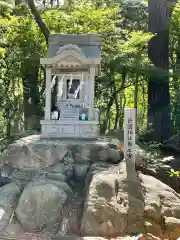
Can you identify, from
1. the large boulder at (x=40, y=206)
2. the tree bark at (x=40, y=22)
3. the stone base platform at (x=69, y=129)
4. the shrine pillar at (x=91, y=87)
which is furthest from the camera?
the tree bark at (x=40, y=22)

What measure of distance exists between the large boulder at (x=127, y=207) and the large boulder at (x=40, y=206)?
2.02 feet

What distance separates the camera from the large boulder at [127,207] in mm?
5445

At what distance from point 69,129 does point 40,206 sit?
11.2 feet

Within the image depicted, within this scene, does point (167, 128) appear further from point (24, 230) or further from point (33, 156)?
point (24, 230)

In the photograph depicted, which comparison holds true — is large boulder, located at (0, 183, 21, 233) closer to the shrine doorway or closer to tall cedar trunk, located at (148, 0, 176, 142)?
the shrine doorway

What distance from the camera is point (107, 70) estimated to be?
15141mm

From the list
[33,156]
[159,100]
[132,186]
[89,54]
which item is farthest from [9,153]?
[159,100]

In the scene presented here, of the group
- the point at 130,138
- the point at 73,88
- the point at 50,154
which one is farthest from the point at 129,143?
the point at 73,88

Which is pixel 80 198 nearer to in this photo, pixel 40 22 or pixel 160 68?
pixel 160 68

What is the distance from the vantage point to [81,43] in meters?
9.53

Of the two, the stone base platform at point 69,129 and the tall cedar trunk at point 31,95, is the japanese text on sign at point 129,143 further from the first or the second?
the tall cedar trunk at point 31,95

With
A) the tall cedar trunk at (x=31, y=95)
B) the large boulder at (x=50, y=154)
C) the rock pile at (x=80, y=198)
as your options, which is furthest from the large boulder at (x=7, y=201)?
the tall cedar trunk at (x=31, y=95)

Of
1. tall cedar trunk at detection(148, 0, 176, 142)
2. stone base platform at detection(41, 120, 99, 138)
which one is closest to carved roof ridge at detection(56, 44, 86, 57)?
stone base platform at detection(41, 120, 99, 138)

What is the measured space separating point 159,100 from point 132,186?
24.6 ft
